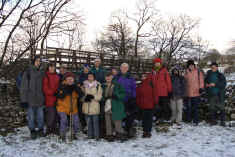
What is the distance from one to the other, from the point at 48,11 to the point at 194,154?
33.1 feet

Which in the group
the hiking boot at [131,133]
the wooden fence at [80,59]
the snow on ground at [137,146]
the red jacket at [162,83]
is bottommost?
the snow on ground at [137,146]

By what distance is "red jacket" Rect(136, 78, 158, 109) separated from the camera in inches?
→ 207

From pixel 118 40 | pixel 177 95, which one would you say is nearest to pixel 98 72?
pixel 177 95

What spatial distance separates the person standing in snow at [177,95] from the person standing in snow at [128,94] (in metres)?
1.78

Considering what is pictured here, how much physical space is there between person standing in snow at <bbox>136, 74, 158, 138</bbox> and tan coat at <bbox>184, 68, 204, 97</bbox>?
1673mm

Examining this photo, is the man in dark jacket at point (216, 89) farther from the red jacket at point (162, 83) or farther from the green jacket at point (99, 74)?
the green jacket at point (99, 74)

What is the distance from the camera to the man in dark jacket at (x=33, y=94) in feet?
16.8

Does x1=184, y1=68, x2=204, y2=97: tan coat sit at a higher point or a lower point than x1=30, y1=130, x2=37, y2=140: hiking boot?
higher

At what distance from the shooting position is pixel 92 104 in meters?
5.19

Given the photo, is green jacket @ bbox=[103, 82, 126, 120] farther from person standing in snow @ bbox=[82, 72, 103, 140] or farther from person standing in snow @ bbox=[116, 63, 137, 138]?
person standing in snow @ bbox=[82, 72, 103, 140]

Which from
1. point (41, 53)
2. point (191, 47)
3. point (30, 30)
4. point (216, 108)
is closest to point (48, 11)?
point (30, 30)

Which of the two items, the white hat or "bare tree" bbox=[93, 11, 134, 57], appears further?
"bare tree" bbox=[93, 11, 134, 57]

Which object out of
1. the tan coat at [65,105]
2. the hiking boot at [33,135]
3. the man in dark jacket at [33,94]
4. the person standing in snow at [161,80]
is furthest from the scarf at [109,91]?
the hiking boot at [33,135]

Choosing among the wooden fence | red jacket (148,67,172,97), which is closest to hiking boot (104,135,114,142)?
red jacket (148,67,172,97)
